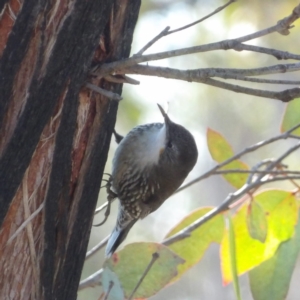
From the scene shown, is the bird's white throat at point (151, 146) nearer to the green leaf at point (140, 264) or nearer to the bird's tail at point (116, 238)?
the bird's tail at point (116, 238)

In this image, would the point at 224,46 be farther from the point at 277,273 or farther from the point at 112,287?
the point at 277,273

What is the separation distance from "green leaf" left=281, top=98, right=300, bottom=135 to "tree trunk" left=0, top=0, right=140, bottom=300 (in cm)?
86

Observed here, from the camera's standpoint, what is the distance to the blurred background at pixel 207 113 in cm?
611

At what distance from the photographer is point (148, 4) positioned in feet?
20.4

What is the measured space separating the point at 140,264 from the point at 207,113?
693 centimetres

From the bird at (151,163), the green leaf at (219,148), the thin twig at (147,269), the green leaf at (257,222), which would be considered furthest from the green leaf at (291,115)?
the thin twig at (147,269)

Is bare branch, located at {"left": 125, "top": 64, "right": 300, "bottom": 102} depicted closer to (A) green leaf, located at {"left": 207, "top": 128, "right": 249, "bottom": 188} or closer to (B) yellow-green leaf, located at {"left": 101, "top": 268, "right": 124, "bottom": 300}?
(B) yellow-green leaf, located at {"left": 101, "top": 268, "right": 124, "bottom": 300}

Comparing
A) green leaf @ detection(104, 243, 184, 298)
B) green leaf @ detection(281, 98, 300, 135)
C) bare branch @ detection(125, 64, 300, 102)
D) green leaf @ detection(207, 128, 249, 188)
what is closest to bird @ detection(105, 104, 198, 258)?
green leaf @ detection(207, 128, 249, 188)

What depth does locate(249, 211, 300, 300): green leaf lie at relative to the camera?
218 cm

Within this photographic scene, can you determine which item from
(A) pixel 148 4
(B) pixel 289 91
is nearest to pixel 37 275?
(B) pixel 289 91

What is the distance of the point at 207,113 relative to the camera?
8.71 m

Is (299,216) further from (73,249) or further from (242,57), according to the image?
(242,57)

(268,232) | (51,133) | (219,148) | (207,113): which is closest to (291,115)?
(219,148)

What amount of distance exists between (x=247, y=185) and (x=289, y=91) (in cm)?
92
